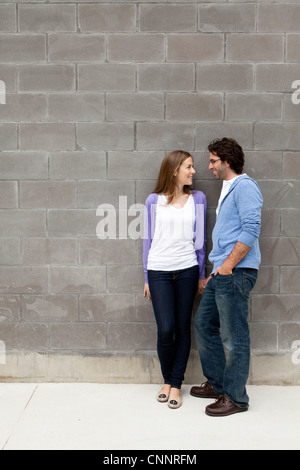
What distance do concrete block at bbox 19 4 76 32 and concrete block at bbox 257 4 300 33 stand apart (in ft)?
4.83

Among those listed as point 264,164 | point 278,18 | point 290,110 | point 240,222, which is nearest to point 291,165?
point 264,164

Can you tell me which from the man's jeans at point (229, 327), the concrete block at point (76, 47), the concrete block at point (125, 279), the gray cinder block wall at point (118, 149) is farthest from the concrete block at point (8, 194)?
the man's jeans at point (229, 327)

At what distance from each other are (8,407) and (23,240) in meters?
1.28

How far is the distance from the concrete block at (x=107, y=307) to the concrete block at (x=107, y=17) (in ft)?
7.02

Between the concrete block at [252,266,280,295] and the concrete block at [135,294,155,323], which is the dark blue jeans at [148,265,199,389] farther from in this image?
the concrete block at [252,266,280,295]

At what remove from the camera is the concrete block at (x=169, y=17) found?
A: 3.58 m

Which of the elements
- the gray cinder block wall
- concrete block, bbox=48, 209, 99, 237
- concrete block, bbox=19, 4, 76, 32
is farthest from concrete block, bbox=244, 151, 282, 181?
concrete block, bbox=19, 4, 76, 32

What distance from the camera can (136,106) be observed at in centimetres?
365

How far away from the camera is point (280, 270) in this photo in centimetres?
374

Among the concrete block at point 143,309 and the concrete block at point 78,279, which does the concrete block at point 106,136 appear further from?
the concrete block at point 143,309

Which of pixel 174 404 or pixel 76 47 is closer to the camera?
pixel 174 404

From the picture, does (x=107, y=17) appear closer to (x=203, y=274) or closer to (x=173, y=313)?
(x=203, y=274)

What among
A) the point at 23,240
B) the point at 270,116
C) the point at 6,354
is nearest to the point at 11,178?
the point at 23,240

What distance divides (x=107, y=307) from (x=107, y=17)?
232 centimetres
